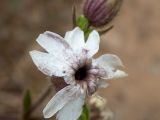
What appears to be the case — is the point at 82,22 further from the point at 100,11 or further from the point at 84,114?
the point at 84,114

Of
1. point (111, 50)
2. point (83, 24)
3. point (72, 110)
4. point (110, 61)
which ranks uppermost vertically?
point (111, 50)

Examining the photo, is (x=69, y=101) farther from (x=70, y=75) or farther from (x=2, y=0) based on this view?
(x=2, y=0)

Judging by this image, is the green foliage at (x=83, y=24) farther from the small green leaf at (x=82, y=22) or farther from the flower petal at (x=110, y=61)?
the flower petal at (x=110, y=61)

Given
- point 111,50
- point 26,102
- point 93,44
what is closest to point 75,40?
point 93,44

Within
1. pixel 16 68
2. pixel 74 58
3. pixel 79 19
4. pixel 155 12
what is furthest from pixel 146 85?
pixel 74 58

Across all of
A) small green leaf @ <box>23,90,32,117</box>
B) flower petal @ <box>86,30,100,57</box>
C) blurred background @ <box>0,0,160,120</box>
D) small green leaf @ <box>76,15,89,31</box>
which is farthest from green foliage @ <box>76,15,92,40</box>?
blurred background @ <box>0,0,160,120</box>
